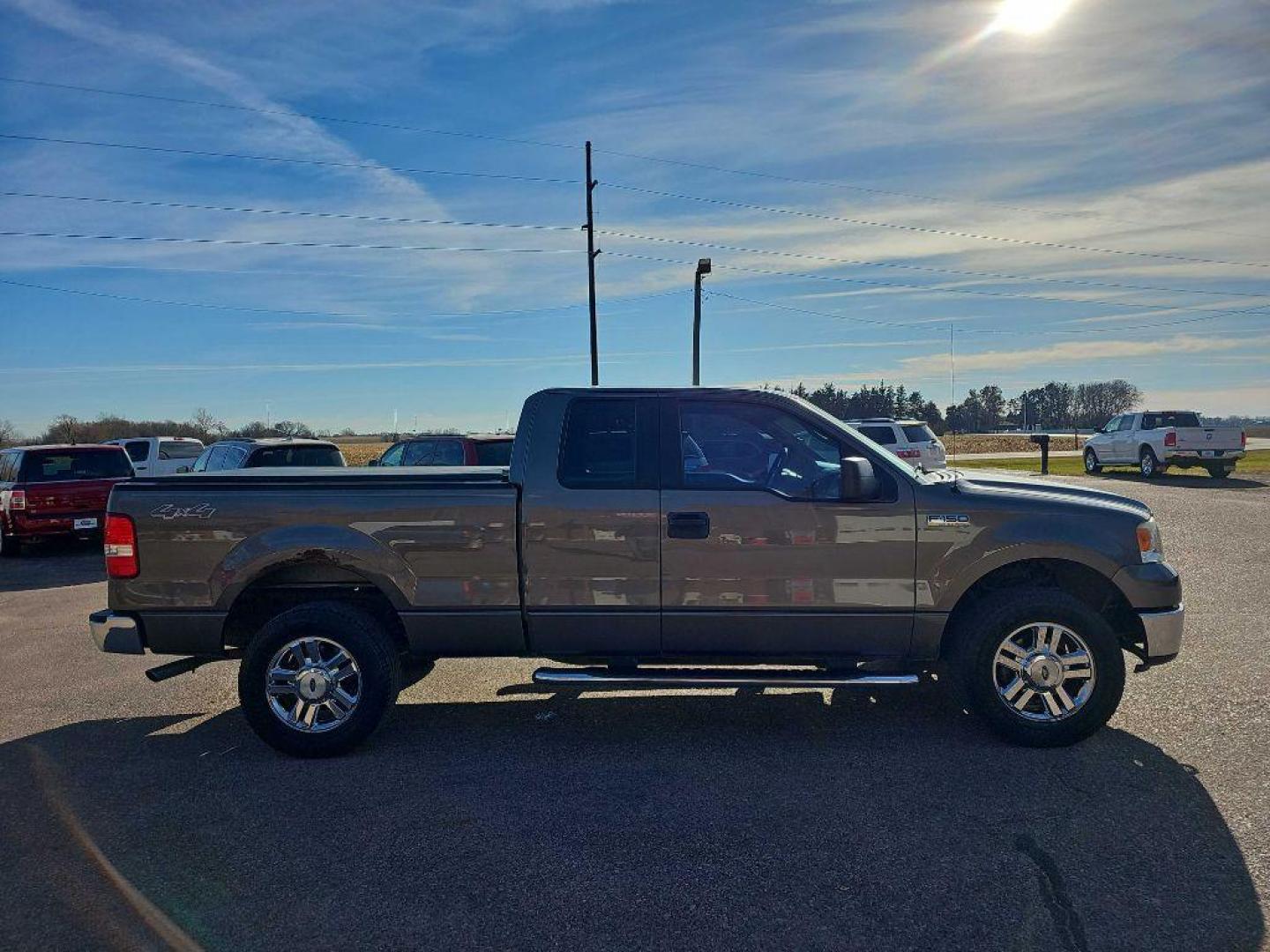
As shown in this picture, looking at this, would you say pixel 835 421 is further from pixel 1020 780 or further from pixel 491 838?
pixel 491 838

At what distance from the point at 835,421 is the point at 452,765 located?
9.31 feet

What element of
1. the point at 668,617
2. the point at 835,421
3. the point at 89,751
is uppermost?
the point at 835,421

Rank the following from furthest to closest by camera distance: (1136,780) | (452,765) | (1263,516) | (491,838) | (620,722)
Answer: (1263,516) → (620,722) → (452,765) → (1136,780) → (491,838)

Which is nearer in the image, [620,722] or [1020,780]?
[1020,780]

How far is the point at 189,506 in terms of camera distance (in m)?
4.75

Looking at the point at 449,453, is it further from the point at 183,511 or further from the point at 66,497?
the point at 183,511

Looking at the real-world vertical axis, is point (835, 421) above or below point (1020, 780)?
above

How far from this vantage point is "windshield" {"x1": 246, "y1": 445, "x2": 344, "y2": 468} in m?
13.1

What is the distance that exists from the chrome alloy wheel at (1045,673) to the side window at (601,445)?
2221mm

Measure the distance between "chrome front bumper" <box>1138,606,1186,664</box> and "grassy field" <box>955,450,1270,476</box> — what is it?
62.1ft

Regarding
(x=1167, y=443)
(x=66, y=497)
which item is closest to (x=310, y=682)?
(x=66, y=497)

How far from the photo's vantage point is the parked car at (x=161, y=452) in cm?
1980

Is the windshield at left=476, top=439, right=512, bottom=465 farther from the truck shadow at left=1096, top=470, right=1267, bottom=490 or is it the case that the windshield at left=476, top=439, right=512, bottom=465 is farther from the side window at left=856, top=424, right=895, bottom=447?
the truck shadow at left=1096, top=470, right=1267, bottom=490

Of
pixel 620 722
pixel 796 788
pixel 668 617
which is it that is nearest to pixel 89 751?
pixel 620 722
